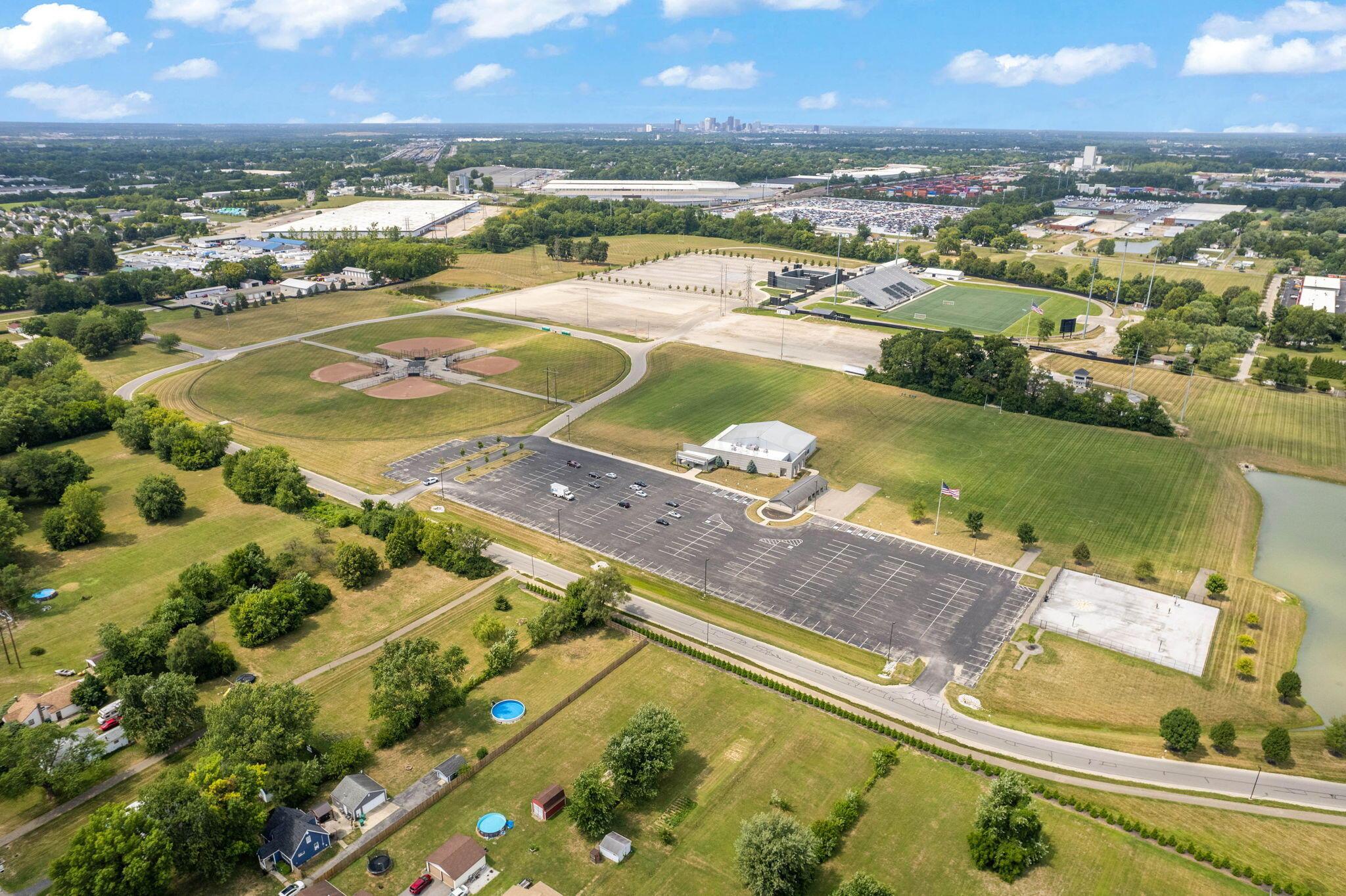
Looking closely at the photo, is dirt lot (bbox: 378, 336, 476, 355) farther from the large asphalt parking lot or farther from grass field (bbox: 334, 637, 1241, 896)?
grass field (bbox: 334, 637, 1241, 896)

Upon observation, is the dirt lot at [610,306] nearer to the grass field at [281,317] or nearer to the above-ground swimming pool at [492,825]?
the grass field at [281,317]

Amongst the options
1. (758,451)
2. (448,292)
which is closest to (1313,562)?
(758,451)

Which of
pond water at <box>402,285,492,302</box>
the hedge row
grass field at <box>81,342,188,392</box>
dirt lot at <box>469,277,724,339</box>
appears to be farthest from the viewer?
pond water at <box>402,285,492,302</box>

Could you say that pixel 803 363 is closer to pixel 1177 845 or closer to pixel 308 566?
pixel 308 566

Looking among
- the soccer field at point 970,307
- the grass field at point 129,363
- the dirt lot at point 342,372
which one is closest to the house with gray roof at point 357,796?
the dirt lot at point 342,372

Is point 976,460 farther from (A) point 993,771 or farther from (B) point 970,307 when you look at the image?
(B) point 970,307

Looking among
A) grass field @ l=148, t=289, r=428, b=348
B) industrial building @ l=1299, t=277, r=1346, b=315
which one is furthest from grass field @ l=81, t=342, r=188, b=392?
industrial building @ l=1299, t=277, r=1346, b=315
